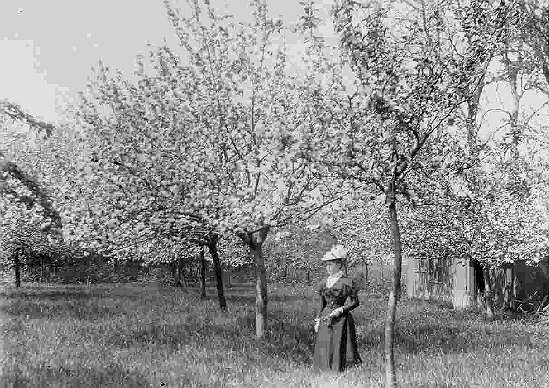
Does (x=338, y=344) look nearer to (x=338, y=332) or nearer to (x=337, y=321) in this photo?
(x=338, y=332)

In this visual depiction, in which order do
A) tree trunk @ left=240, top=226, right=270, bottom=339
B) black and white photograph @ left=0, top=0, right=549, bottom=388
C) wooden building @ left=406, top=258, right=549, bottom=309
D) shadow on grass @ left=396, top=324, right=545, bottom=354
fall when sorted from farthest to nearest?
wooden building @ left=406, top=258, right=549, bottom=309 → shadow on grass @ left=396, top=324, right=545, bottom=354 → tree trunk @ left=240, top=226, right=270, bottom=339 → black and white photograph @ left=0, top=0, right=549, bottom=388

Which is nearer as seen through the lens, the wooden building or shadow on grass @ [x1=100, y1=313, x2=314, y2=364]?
shadow on grass @ [x1=100, y1=313, x2=314, y2=364]

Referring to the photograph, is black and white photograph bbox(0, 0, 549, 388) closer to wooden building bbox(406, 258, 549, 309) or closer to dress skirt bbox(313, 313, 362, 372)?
dress skirt bbox(313, 313, 362, 372)

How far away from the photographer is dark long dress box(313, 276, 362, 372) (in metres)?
9.13

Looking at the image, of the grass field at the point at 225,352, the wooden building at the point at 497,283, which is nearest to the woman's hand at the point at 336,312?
the grass field at the point at 225,352

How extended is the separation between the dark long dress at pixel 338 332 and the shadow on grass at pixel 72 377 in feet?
9.34

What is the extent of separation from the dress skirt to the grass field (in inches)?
9.0

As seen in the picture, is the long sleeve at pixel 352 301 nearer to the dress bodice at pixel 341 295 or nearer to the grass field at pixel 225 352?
the dress bodice at pixel 341 295

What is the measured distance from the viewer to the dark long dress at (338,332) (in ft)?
30.0

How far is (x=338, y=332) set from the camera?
363 inches

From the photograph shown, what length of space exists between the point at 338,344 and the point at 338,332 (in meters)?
0.19

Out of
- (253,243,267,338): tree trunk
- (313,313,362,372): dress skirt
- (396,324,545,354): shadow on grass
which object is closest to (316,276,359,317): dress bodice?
(313,313,362,372): dress skirt

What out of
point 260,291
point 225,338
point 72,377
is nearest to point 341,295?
point 260,291

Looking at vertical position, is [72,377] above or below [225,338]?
above
